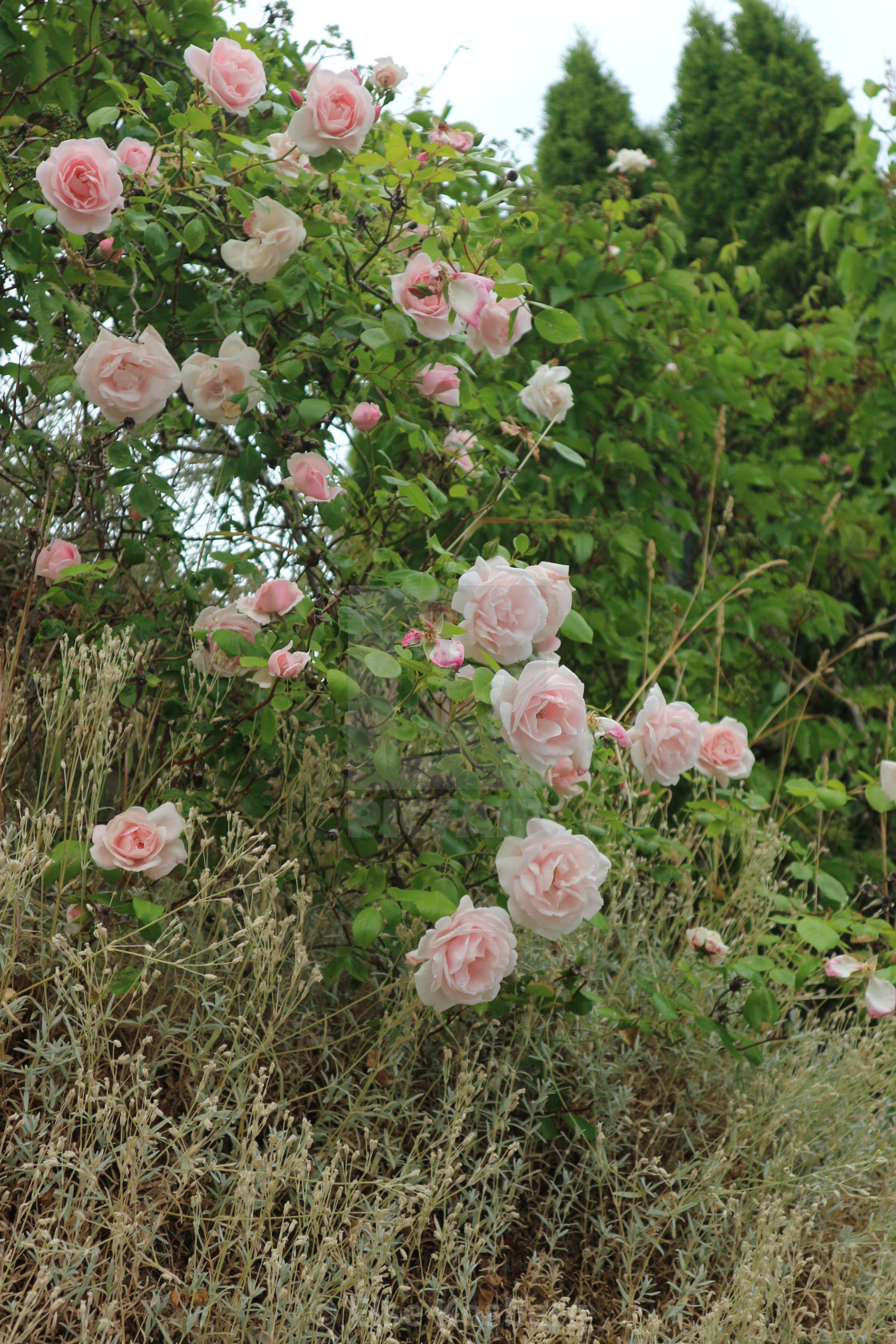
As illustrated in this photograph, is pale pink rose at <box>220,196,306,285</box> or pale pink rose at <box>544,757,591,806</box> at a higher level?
pale pink rose at <box>220,196,306,285</box>

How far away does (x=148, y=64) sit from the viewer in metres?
2.40

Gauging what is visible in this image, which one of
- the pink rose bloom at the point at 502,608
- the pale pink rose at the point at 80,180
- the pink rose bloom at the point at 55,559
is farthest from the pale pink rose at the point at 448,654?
the pale pink rose at the point at 80,180

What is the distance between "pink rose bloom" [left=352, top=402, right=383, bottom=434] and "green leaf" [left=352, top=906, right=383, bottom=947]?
0.90m

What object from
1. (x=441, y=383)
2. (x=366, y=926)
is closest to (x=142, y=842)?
(x=366, y=926)

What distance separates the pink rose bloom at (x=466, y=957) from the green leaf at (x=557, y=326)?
110 cm

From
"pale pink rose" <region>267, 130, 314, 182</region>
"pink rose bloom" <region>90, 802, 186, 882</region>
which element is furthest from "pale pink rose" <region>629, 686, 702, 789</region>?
"pale pink rose" <region>267, 130, 314, 182</region>

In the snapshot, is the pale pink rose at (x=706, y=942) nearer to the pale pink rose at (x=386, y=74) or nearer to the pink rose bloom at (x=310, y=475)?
the pink rose bloom at (x=310, y=475)

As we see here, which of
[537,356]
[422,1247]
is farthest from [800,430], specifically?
[422,1247]

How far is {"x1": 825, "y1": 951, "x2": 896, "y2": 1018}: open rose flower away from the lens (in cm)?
200

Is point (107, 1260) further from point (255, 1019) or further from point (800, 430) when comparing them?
point (800, 430)

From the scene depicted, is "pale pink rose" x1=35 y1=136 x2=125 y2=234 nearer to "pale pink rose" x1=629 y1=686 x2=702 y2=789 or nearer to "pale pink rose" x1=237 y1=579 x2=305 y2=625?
"pale pink rose" x1=237 y1=579 x2=305 y2=625

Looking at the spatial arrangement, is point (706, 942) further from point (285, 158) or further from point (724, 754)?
point (285, 158)

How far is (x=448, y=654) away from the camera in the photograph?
1539 millimetres

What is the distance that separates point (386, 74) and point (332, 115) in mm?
298
